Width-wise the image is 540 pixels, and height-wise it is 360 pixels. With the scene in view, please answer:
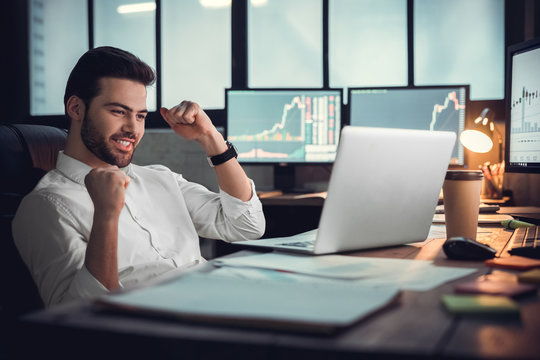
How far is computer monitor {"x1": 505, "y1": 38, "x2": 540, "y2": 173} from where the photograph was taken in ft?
5.28

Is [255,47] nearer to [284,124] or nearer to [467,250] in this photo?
[284,124]

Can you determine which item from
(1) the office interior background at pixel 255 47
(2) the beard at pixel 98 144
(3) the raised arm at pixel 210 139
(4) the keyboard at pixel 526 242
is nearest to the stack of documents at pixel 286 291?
(4) the keyboard at pixel 526 242

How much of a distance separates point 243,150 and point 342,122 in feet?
1.74

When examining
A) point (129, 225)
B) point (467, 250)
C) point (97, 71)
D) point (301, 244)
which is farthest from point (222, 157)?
point (467, 250)

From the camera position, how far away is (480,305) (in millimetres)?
548

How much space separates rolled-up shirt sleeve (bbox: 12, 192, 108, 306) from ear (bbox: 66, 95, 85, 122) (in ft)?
1.07

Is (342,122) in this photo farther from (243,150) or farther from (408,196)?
(408,196)

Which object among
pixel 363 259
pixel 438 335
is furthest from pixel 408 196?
pixel 438 335

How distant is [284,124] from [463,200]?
171 cm

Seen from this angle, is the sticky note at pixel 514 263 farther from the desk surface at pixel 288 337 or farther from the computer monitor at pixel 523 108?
the computer monitor at pixel 523 108

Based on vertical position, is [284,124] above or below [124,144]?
above

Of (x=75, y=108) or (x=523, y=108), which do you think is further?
(x=523, y=108)

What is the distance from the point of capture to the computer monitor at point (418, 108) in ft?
8.43

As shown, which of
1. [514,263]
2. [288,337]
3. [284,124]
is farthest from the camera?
[284,124]
